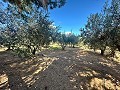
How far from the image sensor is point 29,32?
2009cm

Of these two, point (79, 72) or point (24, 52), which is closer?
point (24, 52)

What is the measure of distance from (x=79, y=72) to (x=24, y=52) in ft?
22.8

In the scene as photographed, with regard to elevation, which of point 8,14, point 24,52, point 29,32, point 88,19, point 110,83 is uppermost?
point 88,19

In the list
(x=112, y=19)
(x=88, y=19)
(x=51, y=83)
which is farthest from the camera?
(x=88, y=19)

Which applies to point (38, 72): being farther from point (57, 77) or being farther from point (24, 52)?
point (24, 52)

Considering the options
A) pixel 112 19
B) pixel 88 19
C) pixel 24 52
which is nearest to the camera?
pixel 24 52

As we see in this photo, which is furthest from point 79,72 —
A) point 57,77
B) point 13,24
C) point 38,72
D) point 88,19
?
point 88,19

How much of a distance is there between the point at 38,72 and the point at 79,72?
169 inches

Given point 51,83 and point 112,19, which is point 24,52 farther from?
point 112,19

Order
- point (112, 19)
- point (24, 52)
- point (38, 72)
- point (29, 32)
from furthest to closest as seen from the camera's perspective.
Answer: point (29, 32) < point (112, 19) < point (38, 72) < point (24, 52)

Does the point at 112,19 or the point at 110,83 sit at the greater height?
the point at 112,19

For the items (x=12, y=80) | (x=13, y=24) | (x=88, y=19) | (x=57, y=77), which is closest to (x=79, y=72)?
(x=57, y=77)

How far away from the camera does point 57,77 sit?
1494cm

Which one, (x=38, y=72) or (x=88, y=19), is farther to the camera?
(x=88, y=19)
